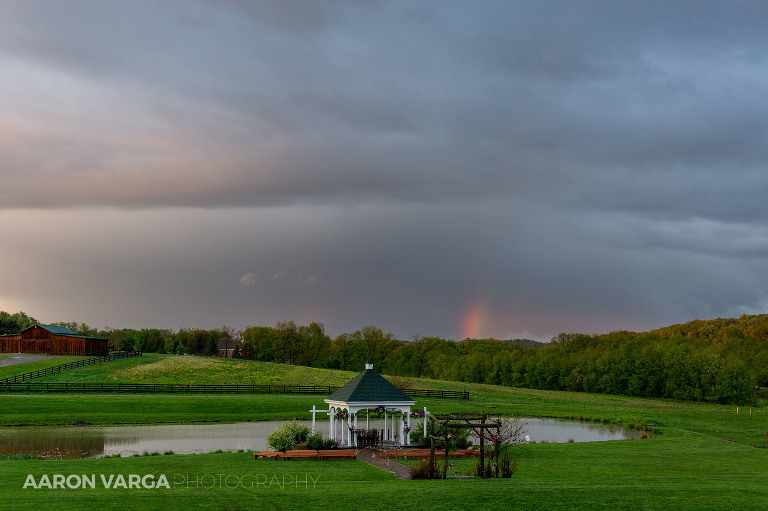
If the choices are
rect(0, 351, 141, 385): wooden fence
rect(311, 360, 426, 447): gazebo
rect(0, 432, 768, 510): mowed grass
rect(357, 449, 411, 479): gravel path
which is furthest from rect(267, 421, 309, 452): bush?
rect(0, 351, 141, 385): wooden fence

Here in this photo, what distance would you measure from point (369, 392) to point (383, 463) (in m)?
6.85

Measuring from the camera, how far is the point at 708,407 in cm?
7869

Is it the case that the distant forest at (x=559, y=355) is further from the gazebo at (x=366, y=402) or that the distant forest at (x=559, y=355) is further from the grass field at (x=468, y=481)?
the gazebo at (x=366, y=402)

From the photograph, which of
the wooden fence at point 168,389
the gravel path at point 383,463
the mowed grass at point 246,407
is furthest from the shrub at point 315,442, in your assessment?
the wooden fence at point 168,389

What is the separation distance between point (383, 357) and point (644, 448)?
384ft

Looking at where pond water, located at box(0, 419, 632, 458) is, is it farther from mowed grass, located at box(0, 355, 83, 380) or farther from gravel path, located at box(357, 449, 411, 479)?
mowed grass, located at box(0, 355, 83, 380)

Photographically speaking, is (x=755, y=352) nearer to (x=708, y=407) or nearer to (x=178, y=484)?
(x=708, y=407)

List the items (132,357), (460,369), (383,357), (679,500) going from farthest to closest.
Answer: (383,357), (460,369), (132,357), (679,500)

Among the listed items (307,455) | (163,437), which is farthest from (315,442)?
(163,437)

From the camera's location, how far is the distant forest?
91062 mm

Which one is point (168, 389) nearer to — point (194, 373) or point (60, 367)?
point (194, 373)

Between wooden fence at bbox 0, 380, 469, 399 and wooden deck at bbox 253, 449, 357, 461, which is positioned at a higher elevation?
wooden deck at bbox 253, 449, 357, 461

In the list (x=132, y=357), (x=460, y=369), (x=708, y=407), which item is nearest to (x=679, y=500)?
(x=708, y=407)

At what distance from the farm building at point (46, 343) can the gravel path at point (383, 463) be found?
8259 centimetres
